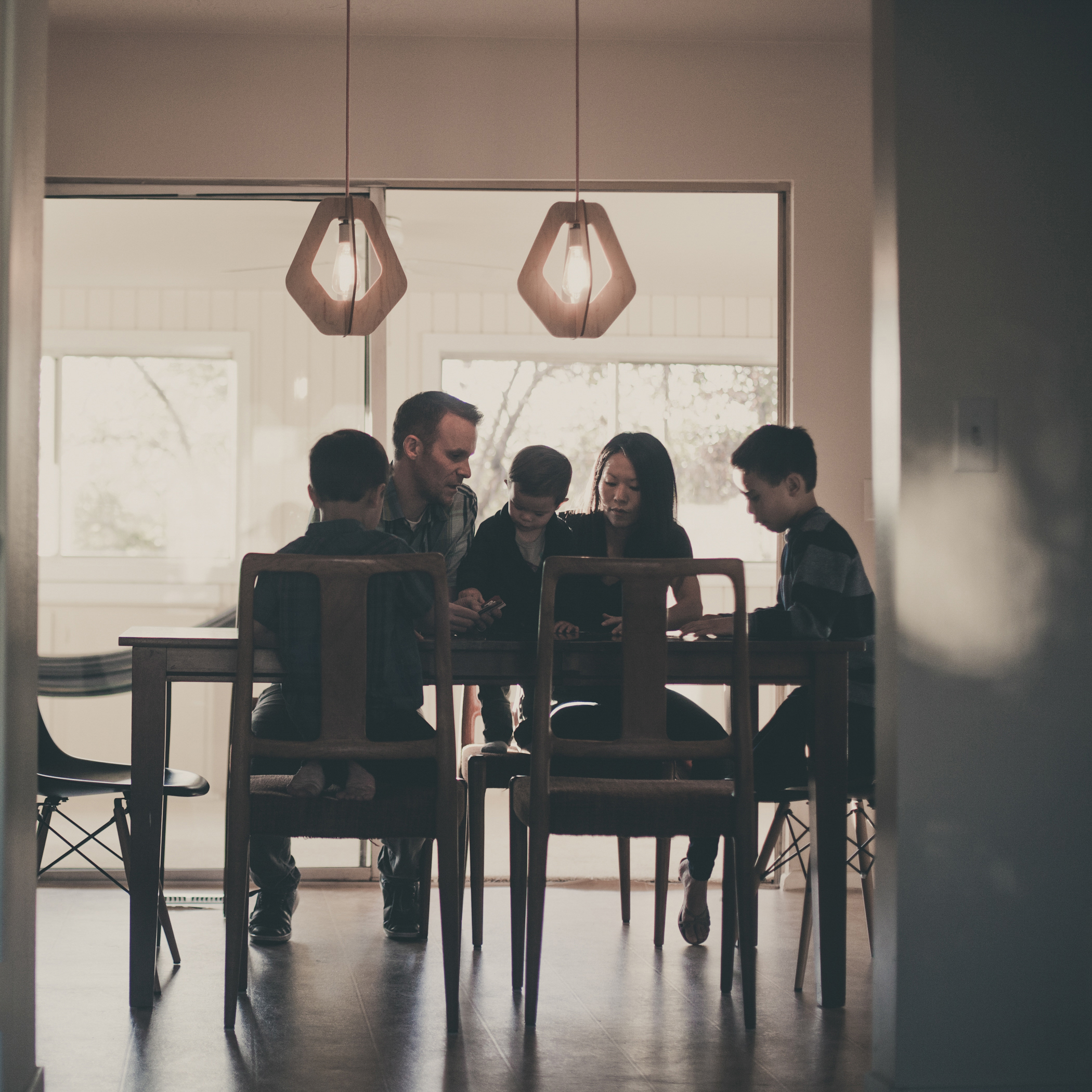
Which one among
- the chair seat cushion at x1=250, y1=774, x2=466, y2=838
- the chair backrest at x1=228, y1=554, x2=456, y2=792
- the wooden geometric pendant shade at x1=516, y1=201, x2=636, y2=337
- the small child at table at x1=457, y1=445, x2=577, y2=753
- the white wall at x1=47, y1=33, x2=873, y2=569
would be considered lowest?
the chair seat cushion at x1=250, y1=774, x2=466, y2=838

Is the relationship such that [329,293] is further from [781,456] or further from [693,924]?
[693,924]

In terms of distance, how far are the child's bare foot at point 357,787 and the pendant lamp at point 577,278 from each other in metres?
1.09

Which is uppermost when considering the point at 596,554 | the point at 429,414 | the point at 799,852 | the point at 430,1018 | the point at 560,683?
the point at 429,414

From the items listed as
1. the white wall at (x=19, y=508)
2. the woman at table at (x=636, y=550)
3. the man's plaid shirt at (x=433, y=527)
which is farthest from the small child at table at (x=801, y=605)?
the white wall at (x=19, y=508)

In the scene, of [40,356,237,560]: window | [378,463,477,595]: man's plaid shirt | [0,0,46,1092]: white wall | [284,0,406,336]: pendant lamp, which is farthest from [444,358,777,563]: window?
[0,0,46,1092]: white wall

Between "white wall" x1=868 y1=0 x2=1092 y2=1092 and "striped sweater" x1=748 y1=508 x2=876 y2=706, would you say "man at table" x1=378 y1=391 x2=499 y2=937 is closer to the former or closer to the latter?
"striped sweater" x1=748 y1=508 x2=876 y2=706

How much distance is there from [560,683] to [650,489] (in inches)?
29.4

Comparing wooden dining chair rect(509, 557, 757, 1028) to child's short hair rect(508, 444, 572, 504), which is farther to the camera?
child's short hair rect(508, 444, 572, 504)

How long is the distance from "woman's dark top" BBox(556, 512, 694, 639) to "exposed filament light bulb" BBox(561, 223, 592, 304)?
66cm

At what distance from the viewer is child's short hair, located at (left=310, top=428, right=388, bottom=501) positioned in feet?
8.07

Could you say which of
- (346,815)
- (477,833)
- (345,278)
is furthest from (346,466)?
(477,833)

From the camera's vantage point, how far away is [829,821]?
2.53 metres

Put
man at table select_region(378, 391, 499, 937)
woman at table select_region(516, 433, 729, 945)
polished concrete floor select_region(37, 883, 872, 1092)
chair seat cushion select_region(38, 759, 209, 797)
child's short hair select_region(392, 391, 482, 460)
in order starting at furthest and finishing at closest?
child's short hair select_region(392, 391, 482, 460) → man at table select_region(378, 391, 499, 937) → woman at table select_region(516, 433, 729, 945) → chair seat cushion select_region(38, 759, 209, 797) → polished concrete floor select_region(37, 883, 872, 1092)

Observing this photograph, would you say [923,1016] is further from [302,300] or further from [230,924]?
[302,300]
